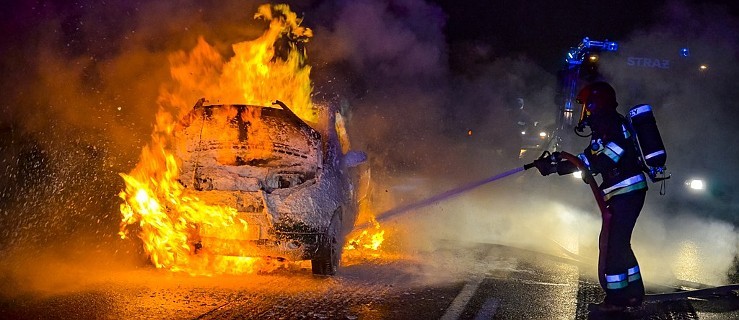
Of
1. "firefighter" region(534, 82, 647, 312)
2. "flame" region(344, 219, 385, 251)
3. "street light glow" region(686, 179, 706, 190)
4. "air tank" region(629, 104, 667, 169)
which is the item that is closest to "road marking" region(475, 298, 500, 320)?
"firefighter" region(534, 82, 647, 312)

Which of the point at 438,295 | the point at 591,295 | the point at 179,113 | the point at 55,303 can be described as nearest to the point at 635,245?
the point at 591,295

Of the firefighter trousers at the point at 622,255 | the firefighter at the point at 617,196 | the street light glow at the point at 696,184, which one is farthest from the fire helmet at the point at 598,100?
the street light glow at the point at 696,184

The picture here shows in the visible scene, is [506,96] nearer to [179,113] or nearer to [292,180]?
[179,113]

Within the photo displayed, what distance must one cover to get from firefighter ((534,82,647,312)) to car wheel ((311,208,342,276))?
244 cm

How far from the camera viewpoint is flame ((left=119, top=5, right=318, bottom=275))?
16.9 ft

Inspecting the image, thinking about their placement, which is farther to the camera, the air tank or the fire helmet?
the fire helmet

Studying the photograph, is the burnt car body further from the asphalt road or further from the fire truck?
the fire truck

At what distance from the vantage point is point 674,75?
15.1 m

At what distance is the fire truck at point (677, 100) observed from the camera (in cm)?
1480

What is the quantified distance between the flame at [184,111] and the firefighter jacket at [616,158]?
321 cm

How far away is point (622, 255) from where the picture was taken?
14.5 feet

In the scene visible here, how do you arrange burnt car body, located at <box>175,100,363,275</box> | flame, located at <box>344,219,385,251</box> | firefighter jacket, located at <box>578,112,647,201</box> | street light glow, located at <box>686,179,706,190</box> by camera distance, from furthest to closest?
street light glow, located at <box>686,179,706,190</box> → flame, located at <box>344,219,385,251</box> → burnt car body, located at <box>175,100,363,275</box> → firefighter jacket, located at <box>578,112,647,201</box>

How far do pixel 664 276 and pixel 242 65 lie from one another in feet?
21.4

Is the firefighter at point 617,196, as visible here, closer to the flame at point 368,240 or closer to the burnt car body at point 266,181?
the burnt car body at point 266,181
